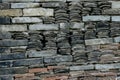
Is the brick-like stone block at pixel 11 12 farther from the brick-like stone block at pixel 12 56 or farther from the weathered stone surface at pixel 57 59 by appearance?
the weathered stone surface at pixel 57 59

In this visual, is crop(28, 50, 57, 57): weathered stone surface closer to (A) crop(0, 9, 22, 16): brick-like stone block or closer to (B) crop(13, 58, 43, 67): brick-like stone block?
(B) crop(13, 58, 43, 67): brick-like stone block

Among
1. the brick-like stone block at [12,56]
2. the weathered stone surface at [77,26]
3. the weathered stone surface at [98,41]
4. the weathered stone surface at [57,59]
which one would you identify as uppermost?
the weathered stone surface at [77,26]

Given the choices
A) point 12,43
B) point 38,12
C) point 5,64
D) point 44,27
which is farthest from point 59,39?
point 5,64

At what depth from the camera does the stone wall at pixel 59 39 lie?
8.87 feet

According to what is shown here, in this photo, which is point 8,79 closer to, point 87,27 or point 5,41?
point 5,41

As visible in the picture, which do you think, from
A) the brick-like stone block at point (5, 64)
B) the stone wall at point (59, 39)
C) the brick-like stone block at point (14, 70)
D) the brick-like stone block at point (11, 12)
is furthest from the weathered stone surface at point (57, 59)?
the brick-like stone block at point (11, 12)

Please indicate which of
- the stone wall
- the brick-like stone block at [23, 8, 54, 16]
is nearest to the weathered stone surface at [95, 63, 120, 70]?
the stone wall

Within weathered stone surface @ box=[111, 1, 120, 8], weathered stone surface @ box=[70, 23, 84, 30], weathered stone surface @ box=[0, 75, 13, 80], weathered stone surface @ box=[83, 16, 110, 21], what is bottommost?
weathered stone surface @ box=[0, 75, 13, 80]

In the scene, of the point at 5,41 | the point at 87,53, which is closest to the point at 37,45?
the point at 5,41

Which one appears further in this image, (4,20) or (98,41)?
(98,41)

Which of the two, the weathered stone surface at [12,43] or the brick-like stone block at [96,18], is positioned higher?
the brick-like stone block at [96,18]

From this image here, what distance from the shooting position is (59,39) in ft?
9.07

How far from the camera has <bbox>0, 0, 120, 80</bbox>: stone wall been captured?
2.70 meters

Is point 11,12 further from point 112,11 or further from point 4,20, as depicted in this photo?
point 112,11
